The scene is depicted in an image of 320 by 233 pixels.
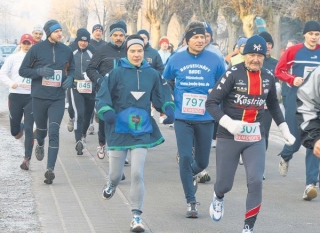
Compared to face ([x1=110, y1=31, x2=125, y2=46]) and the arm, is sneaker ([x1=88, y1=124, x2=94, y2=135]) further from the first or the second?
the arm

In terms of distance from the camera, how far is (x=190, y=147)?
31.5ft

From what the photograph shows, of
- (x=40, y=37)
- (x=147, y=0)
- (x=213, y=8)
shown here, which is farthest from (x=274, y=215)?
(x=147, y=0)

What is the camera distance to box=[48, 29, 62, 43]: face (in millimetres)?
11680

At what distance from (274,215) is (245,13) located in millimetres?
24659

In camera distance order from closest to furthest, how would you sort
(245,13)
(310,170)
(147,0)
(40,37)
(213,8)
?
(310,170)
(40,37)
(245,13)
(213,8)
(147,0)

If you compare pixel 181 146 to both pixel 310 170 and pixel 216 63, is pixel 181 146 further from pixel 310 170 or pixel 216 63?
pixel 310 170

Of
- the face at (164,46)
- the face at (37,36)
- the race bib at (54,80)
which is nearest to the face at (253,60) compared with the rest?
the race bib at (54,80)

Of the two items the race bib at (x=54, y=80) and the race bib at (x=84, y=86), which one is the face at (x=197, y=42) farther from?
the race bib at (x=84, y=86)

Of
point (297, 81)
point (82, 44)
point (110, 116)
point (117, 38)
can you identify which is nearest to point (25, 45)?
point (117, 38)

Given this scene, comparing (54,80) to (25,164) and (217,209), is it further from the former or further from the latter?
(217,209)

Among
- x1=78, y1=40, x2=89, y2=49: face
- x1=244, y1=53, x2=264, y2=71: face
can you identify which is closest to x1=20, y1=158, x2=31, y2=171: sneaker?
x1=78, y1=40, x2=89, y2=49: face

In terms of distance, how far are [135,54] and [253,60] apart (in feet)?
3.87

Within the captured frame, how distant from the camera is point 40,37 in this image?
1434 cm

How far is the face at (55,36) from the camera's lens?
11680 mm
